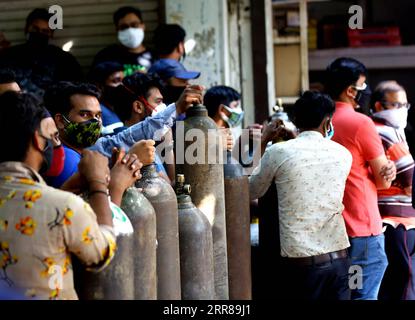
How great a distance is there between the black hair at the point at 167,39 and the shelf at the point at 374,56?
293 cm

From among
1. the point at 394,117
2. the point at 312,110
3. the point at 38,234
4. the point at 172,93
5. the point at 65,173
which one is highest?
the point at 172,93

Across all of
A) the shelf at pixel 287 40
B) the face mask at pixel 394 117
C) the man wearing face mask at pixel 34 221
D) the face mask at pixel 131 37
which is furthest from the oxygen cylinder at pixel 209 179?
the shelf at pixel 287 40

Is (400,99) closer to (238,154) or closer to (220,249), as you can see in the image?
(238,154)

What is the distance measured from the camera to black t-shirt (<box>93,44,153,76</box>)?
6711 millimetres

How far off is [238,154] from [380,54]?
414 cm

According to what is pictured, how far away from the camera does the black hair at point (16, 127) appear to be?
2.92 meters

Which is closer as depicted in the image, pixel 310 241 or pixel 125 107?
pixel 310 241

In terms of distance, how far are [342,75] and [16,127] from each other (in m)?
2.87

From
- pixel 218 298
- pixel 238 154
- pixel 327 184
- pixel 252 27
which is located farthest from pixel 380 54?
pixel 218 298

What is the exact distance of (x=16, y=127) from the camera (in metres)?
2.92

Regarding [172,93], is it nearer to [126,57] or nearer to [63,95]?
[126,57]

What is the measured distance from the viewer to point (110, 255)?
2979 mm

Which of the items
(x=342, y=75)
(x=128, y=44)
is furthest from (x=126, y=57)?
(x=342, y=75)

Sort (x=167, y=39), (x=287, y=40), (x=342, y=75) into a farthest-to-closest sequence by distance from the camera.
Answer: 1. (x=287, y=40)
2. (x=167, y=39)
3. (x=342, y=75)
